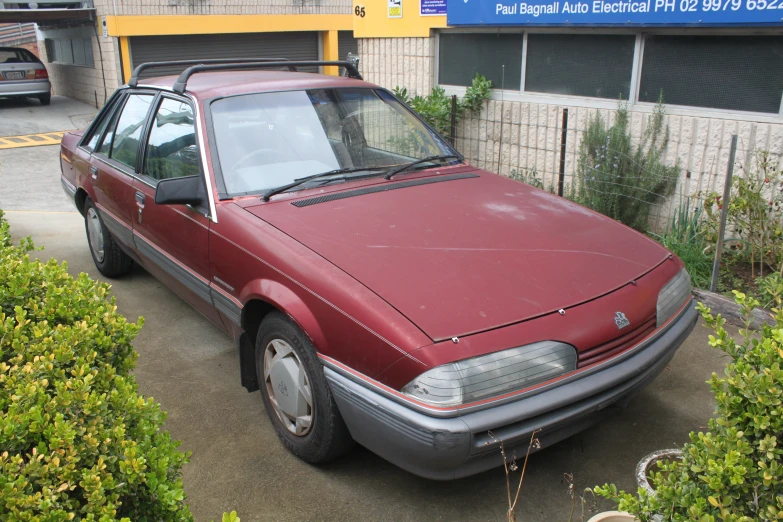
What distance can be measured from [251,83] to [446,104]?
12.3ft

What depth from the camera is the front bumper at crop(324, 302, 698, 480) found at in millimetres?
2715

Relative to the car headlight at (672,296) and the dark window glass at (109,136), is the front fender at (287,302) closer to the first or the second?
the car headlight at (672,296)

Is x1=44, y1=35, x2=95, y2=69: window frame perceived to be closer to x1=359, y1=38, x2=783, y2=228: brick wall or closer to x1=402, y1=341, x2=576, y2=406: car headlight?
x1=359, y1=38, x2=783, y2=228: brick wall

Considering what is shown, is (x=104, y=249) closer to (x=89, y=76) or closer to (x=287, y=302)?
(x=287, y=302)

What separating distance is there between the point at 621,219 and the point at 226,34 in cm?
1591

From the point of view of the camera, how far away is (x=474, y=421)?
2.71 m

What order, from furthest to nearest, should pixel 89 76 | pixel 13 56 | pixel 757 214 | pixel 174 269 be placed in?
pixel 89 76 → pixel 13 56 → pixel 757 214 → pixel 174 269

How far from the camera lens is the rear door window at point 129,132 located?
5.06 metres

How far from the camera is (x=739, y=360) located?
2.09 m

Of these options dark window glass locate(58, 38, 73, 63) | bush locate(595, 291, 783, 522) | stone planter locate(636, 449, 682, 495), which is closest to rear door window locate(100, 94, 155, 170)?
stone planter locate(636, 449, 682, 495)

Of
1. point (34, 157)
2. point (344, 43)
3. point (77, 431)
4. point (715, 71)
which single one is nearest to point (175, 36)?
point (344, 43)

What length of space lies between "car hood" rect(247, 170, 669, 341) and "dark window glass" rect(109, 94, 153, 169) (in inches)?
69.3

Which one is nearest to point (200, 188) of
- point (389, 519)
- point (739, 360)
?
point (389, 519)

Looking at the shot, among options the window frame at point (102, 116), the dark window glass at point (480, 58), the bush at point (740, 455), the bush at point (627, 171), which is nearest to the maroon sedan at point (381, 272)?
the window frame at point (102, 116)
